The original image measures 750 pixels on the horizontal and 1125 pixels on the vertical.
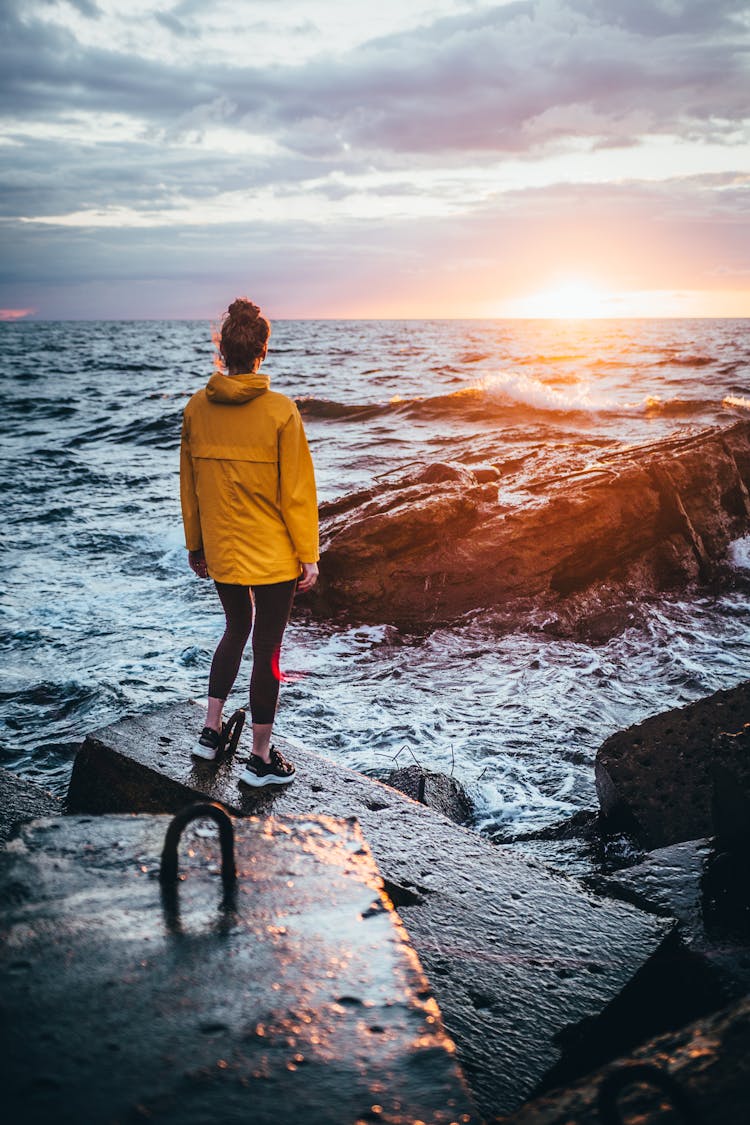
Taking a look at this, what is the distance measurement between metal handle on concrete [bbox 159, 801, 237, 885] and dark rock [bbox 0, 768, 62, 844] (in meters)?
1.53

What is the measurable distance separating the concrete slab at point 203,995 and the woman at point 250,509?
4.91ft

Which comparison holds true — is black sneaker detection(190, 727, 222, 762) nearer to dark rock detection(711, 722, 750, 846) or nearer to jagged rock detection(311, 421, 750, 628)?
dark rock detection(711, 722, 750, 846)

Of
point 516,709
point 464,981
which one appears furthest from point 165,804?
point 516,709

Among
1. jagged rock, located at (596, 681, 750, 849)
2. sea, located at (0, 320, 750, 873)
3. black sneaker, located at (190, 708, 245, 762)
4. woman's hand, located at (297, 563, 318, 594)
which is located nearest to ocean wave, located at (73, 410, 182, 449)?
sea, located at (0, 320, 750, 873)

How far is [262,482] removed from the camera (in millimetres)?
3238

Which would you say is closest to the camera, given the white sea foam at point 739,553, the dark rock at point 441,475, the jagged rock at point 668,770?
the jagged rock at point 668,770

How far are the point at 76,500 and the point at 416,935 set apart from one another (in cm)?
1168

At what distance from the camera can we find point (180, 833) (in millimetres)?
1710

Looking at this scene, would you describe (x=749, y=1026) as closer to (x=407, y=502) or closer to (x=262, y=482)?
(x=262, y=482)

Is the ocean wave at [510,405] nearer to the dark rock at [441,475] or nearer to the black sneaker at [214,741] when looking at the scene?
the dark rock at [441,475]

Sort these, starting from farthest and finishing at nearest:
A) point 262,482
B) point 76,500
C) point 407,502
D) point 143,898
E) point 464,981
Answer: point 76,500 < point 407,502 < point 262,482 < point 464,981 < point 143,898

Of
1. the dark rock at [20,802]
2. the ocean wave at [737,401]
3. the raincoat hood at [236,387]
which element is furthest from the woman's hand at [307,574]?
the ocean wave at [737,401]

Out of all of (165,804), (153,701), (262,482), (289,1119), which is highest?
Result: (262,482)

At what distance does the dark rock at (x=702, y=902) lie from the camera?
7.35ft
